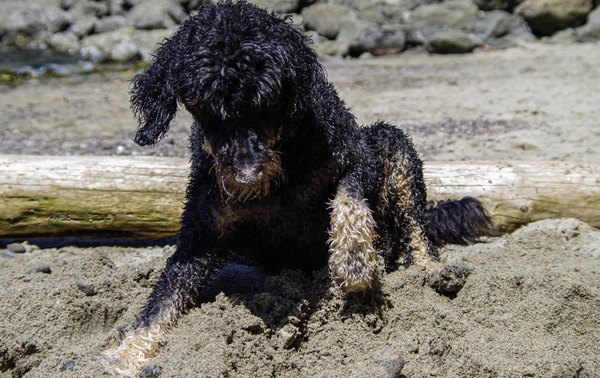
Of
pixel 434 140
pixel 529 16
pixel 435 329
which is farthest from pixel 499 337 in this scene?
pixel 529 16

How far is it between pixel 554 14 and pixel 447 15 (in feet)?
7.68

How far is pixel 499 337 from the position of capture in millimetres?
4250

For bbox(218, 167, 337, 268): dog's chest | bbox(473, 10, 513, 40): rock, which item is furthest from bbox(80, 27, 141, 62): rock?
bbox(218, 167, 337, 268): dog's chest

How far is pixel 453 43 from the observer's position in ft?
53.6

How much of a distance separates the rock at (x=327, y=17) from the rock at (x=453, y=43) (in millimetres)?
2450

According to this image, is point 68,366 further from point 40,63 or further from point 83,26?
point 83,26

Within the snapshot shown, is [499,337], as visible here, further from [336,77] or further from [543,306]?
[336,77]

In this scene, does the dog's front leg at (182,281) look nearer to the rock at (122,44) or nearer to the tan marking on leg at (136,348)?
the tan marking on leg at (136,348)


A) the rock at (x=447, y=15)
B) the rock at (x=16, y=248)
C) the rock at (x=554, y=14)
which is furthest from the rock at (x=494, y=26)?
the rock at (x=16, y=248)

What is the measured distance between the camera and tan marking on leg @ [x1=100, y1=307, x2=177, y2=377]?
4.08 metres

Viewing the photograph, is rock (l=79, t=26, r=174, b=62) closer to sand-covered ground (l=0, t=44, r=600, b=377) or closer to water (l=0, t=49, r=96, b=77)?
water (l=0, t=49, r=96, b=77)

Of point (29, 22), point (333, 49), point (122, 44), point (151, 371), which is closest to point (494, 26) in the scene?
point (333, 49)

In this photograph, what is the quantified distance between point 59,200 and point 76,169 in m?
0.28

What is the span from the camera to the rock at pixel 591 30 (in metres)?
16.5
